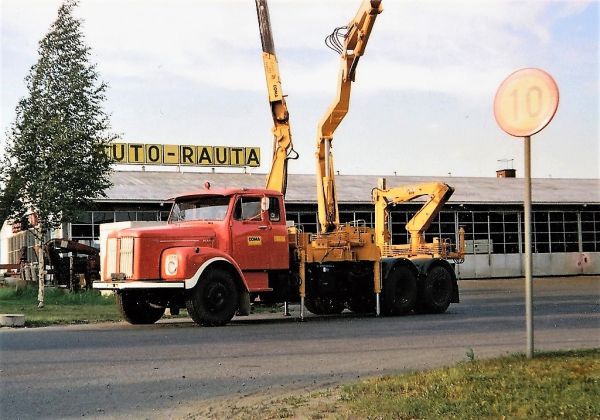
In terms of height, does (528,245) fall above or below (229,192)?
below

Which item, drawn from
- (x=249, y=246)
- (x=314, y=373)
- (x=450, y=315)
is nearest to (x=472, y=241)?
(x=450, y=315)

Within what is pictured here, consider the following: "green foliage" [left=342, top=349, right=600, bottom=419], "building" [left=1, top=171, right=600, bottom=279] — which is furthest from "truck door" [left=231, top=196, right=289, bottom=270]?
"building" [left=1, top=171, right=600, bottom=279]

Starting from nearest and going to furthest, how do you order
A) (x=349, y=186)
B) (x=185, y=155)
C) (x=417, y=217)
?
1. (x=417, y=217)
2. (x=349, y=186)
3. (x=185, y=155)

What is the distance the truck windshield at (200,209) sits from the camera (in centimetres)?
1888

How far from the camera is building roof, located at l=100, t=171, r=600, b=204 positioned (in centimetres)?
4381

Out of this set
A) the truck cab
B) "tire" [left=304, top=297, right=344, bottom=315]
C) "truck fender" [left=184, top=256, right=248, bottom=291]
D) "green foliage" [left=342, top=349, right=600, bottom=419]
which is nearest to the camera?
"green foliage" [left=342, top=349, right=600, bottom=419]

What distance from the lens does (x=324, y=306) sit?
22.8 meters

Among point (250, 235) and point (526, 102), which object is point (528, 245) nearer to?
point (526, 102)

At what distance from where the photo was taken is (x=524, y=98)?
377 inches

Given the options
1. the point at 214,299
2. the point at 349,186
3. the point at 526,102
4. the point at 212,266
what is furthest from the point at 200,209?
the point at 349,186

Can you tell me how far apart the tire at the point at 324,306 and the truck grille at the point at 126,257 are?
6.10 metres

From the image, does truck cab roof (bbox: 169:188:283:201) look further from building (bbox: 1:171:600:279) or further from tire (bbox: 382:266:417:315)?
building (bbox: 1:171:600:279)

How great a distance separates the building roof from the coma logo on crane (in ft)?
15.7

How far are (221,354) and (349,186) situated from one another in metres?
38.0
